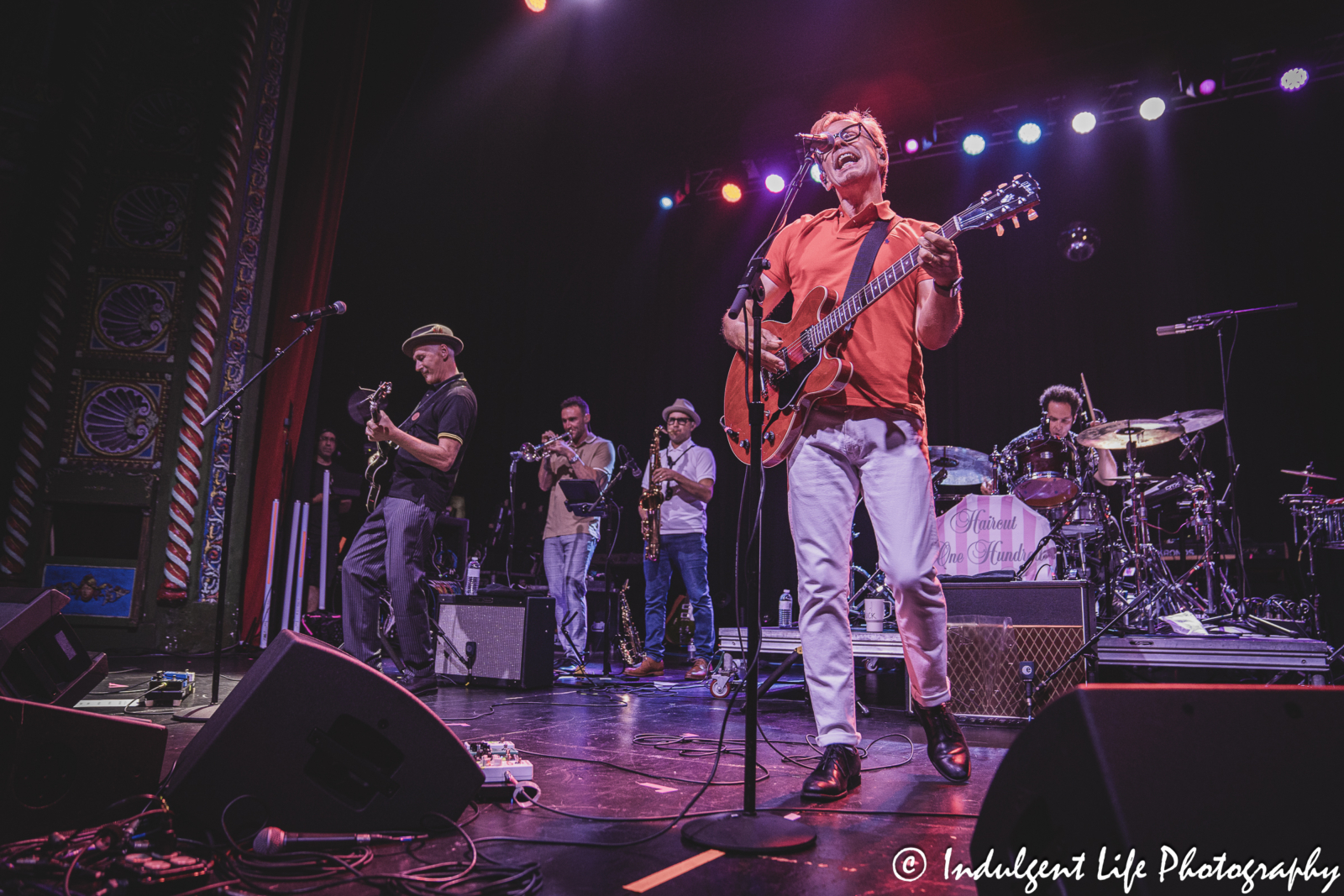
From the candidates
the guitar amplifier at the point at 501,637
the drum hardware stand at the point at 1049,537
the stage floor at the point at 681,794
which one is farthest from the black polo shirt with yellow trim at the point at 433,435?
the drum hardware stand at the point at 1049,537

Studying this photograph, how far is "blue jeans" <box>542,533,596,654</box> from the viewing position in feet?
23.0

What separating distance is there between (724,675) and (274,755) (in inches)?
155

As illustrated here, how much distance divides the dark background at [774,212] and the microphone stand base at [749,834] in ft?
25.8

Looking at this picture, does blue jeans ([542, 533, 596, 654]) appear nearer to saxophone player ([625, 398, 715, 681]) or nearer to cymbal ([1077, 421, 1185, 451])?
saxophone player ([625, 398, 715, 681])

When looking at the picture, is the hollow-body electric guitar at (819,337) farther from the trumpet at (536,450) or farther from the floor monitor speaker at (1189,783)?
the trumpet at (536,450)

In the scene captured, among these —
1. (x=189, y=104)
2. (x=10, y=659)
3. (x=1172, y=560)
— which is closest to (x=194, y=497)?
(x=189, y=104)

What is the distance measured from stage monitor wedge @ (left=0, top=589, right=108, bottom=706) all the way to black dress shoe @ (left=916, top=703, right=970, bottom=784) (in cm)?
319

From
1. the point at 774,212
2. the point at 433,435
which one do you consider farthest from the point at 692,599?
the point at 774,212

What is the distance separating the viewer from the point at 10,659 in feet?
9.62

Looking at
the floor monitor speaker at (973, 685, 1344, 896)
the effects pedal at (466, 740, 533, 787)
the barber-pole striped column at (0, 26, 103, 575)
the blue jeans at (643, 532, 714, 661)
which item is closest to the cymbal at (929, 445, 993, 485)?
the blue jeans at (643, 532, 714, 661)

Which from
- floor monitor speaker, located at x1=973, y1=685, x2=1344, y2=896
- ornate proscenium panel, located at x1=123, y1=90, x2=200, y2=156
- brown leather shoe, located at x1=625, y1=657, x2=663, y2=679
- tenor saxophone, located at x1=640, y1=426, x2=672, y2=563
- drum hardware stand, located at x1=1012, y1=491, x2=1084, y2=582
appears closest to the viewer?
floor monitor speaker, located at x1=973, y1=685, x2=1344, y2=896

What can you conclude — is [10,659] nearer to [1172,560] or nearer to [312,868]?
[312,868]

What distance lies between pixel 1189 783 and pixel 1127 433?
227 inches

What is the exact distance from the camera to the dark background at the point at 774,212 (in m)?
8.79
